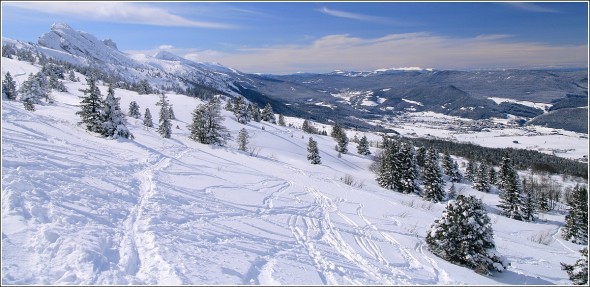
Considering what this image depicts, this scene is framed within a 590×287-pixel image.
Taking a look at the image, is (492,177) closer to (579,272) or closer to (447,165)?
(447,165)

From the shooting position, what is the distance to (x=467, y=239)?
48.1 feet

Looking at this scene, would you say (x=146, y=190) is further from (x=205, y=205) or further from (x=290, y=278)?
(x=290, y=278)

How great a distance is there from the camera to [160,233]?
35.0 feet

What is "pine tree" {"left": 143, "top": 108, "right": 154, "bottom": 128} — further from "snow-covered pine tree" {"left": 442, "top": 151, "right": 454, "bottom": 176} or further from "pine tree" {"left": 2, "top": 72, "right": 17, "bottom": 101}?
"snow-covered pine tree" {"left": 442, "top": 151, "right": 454, "bottom": 176}

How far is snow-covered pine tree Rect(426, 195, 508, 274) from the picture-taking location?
13.8 meters

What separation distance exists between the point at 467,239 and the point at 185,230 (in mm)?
11887

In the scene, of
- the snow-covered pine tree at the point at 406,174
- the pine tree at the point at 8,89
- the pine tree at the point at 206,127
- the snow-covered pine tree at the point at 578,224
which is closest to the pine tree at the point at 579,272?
the snow-covered pine tree at the point at 578,224

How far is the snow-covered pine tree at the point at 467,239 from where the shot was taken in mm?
13844

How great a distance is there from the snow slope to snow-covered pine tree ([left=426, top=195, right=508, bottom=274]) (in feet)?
2.35

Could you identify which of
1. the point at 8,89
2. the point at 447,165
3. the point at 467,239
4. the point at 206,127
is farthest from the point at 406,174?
the point at 8,89

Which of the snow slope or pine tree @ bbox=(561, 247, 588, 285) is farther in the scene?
pine tree @ bbox=(561, 247, 588, 285)

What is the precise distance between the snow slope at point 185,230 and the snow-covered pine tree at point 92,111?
240 inches

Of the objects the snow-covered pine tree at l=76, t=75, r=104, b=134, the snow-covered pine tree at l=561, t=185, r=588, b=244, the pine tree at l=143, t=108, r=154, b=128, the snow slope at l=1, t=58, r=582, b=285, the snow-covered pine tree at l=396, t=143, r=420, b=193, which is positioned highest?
the snow-covered pine tree at l=76, t=75, r=104, b=134

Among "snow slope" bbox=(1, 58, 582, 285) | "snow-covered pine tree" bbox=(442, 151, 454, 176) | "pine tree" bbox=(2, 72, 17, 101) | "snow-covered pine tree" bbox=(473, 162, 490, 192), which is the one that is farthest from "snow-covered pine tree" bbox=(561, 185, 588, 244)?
"pine tree" bbox=(2, 72, 17, 101)
